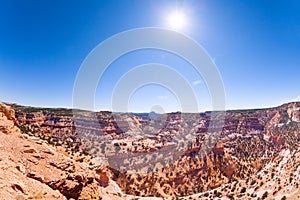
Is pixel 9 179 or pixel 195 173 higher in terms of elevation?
pixel 9 179

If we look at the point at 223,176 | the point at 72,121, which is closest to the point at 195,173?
the point at 223,176

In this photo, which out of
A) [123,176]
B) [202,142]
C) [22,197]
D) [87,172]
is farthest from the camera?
[202,142]

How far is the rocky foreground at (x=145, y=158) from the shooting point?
11156 millimetres

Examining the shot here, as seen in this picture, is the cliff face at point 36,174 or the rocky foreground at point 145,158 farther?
the rocky foreground at point 145,158

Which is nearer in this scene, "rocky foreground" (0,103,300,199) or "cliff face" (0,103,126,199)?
"cliff face" (0,103,126,199)

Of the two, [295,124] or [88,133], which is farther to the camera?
[295,124]

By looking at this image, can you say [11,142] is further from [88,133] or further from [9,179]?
[88,133]

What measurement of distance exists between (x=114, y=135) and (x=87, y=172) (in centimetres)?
6477

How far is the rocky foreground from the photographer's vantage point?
439 inches

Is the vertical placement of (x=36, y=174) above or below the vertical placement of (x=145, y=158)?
above

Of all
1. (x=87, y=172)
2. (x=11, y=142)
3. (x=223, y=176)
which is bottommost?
(x=223, y=176)

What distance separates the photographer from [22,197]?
7.96 metres

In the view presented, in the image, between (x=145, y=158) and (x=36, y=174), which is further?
(x=145, y=158)

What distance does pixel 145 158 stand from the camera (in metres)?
53.7
